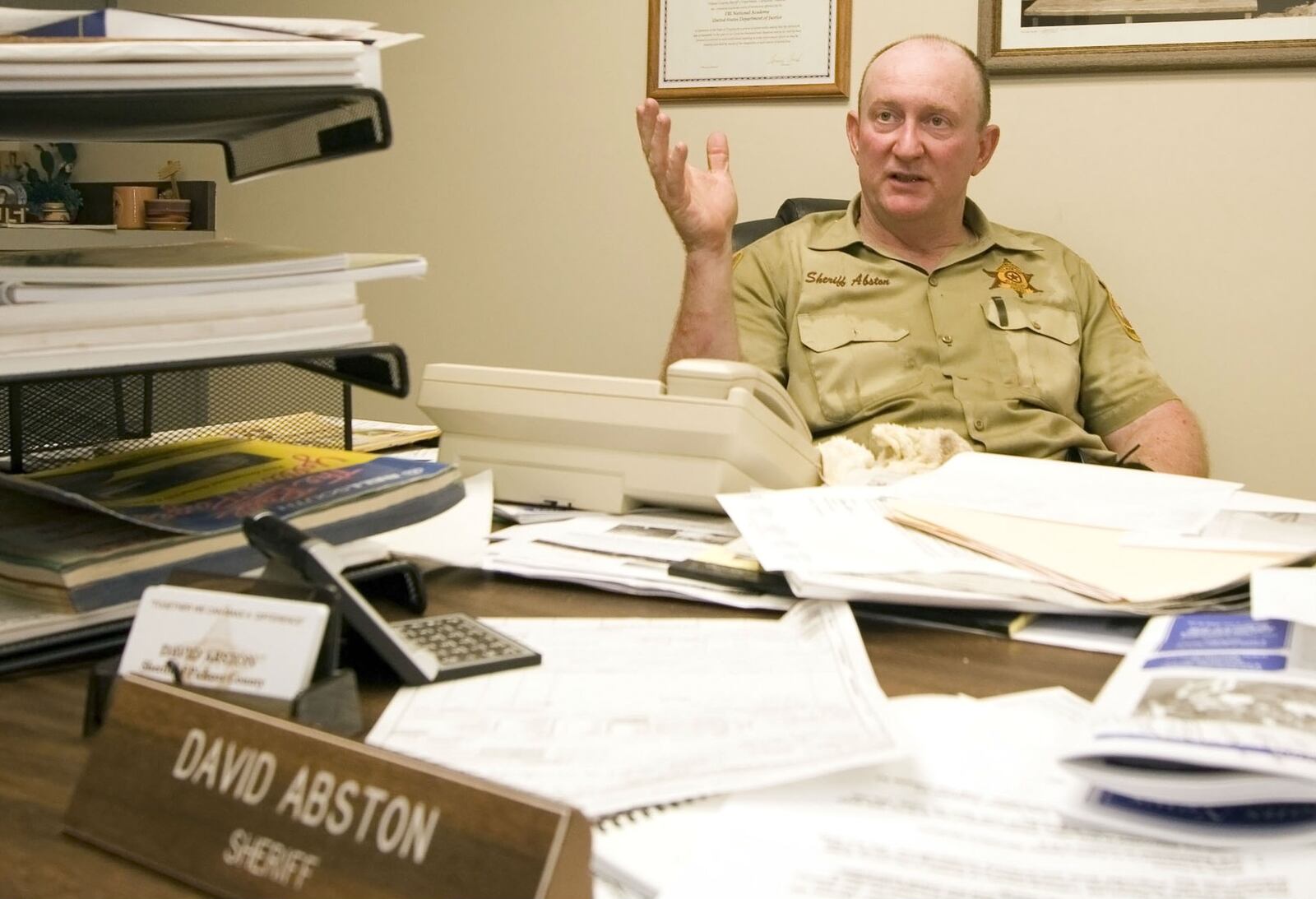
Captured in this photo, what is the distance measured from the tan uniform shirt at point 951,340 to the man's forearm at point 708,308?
0.15 metres

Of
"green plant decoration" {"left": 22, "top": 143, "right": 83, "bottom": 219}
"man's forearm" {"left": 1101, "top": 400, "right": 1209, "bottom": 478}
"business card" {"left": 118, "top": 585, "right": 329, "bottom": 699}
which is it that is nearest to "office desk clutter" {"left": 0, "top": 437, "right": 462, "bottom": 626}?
"business card" {"left": 118, "top": 585, "right": 329, "bottom": 699}

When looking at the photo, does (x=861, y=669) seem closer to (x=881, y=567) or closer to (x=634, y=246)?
(x=881, y=567)

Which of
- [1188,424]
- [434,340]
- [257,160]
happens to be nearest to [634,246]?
[434,340]

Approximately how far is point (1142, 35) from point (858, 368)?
923mm

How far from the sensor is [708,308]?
1919mm

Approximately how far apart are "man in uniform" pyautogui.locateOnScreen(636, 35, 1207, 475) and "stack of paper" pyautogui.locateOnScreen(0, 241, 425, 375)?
1174mm

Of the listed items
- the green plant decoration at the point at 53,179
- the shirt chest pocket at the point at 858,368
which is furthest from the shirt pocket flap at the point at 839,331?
the green plant decoration at the point at 53,179

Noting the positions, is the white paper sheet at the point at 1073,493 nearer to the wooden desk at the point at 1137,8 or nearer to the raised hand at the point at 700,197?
the raised hand at the point at 700,197

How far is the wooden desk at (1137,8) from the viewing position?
2.24 metres

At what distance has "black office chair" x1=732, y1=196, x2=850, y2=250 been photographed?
2.25 metres

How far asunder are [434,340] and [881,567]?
2.30m

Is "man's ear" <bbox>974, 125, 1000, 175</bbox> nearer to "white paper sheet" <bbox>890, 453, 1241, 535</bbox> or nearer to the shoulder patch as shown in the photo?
the shoulder patch

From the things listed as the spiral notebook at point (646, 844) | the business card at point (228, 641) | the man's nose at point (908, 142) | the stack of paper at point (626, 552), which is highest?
the man's nose at point (908, 142)

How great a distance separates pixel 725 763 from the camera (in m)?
0.54
